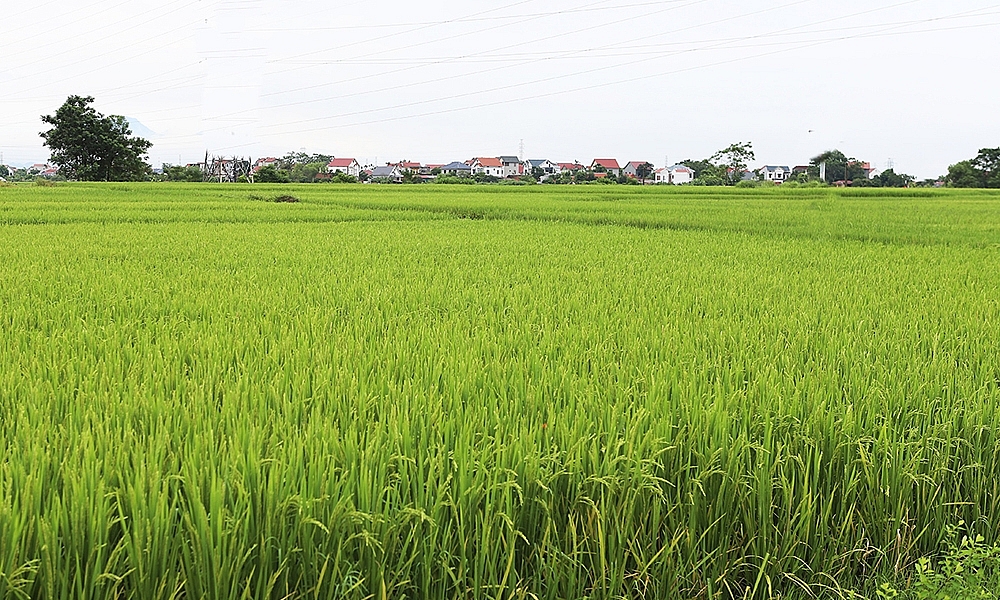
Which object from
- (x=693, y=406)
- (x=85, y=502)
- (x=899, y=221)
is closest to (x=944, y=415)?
(x=693, y=406)

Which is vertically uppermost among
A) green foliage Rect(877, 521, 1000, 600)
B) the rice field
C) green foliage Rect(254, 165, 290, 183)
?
green foliage Rect(254, 165, 290, 183)

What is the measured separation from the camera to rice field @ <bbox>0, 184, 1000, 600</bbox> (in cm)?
134

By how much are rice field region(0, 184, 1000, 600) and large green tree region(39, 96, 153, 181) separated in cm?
4927

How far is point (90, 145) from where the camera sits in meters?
46.9

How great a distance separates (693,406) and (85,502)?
1.36 metres

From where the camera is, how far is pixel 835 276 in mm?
5285

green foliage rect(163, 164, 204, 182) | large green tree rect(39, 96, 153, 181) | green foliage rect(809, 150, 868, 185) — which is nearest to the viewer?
large green tree rect(39, 96, 153, 181)

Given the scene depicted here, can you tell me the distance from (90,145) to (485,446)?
52267mm

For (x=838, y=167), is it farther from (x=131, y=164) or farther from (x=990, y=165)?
(x=131, y=164)

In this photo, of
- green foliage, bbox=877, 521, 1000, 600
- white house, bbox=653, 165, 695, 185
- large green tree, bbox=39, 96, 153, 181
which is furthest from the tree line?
green foliage, bbox=877, 521, 1000, 600

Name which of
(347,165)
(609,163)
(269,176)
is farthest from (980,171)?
(347,165)

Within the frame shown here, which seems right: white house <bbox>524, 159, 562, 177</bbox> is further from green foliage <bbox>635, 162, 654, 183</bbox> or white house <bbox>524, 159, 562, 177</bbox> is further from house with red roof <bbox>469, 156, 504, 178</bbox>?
green foliage <bbox>635, 162, 654, 183</bbox>

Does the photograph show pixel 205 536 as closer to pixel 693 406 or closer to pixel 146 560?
pixel 146 560

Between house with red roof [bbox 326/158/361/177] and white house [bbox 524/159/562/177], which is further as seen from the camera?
white house [bbox 524/159/562/177]
